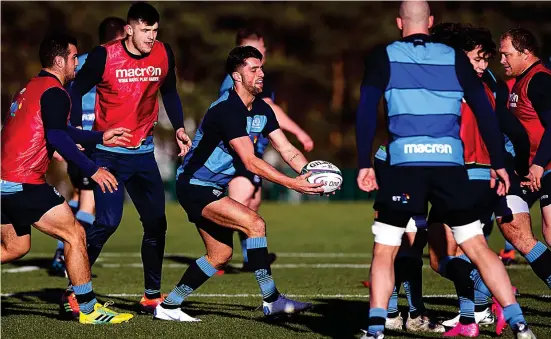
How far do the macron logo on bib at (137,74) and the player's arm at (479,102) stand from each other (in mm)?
3460

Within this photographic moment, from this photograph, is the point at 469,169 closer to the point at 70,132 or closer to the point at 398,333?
the point at 398,333

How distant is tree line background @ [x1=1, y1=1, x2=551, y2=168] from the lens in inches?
1764

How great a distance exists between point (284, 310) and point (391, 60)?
248 centimetres

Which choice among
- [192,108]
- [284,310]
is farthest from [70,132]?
[192,108]

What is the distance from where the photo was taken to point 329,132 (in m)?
47.5

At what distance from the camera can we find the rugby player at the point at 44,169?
8.75 metres

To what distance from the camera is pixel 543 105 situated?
29.5 feet

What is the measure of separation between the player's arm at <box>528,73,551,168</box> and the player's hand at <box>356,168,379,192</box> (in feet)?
6.11

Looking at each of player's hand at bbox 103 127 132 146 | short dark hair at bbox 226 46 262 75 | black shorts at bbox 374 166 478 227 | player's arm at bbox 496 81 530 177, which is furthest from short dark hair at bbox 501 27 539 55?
player's hand at bbox 103 127 132 146

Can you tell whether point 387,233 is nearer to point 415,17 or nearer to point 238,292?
point 415,17

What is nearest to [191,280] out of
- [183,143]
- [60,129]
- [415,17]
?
[183,143]

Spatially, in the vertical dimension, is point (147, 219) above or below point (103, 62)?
below

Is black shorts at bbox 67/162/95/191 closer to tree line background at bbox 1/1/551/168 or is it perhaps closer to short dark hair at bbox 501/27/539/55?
short dark hair at bbox 501/27/539/55

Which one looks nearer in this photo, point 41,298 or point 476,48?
point 476,48
